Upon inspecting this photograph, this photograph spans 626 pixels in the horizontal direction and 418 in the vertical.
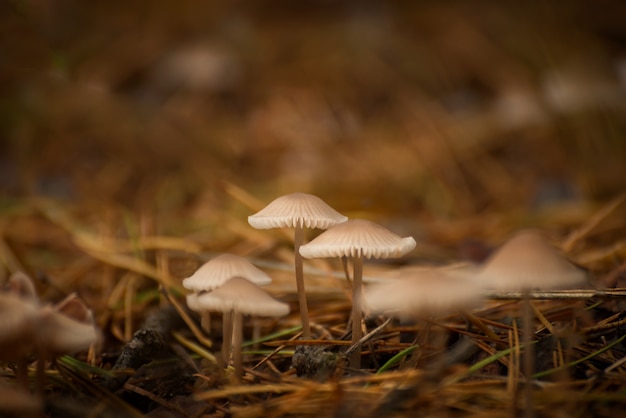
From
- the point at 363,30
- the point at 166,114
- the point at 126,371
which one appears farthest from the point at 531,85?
the point at 126,371

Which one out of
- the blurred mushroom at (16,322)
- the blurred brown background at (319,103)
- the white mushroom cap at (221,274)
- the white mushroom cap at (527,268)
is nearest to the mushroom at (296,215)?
the white mushroom cap at (221,274)

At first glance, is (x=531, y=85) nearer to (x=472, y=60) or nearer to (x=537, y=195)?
(x=472, y=60)

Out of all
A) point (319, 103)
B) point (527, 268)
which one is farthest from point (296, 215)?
point (319, 103)

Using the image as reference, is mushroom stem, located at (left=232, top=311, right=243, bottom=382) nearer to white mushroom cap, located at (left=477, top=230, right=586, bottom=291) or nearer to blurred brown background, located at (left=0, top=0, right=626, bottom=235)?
white mushroom cap, located at (left=477, top=230, right=586, bottom=291)

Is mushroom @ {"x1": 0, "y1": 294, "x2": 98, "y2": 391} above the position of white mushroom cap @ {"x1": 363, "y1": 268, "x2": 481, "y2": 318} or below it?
below

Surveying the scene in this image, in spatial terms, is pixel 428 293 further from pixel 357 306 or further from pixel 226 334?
pixel 226 334

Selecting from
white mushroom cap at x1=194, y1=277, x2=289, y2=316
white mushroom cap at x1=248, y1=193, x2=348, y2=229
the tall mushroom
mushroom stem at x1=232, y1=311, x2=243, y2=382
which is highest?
white mushroom cap at x1=248, y1=193, x2=348, y2=229

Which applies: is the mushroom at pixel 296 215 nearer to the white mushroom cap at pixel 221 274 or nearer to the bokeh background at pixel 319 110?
the white mushroom cap at pixel 221 274

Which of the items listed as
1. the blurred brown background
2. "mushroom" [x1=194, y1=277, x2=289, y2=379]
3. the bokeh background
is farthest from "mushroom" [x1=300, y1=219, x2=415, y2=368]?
the blurred brown background
